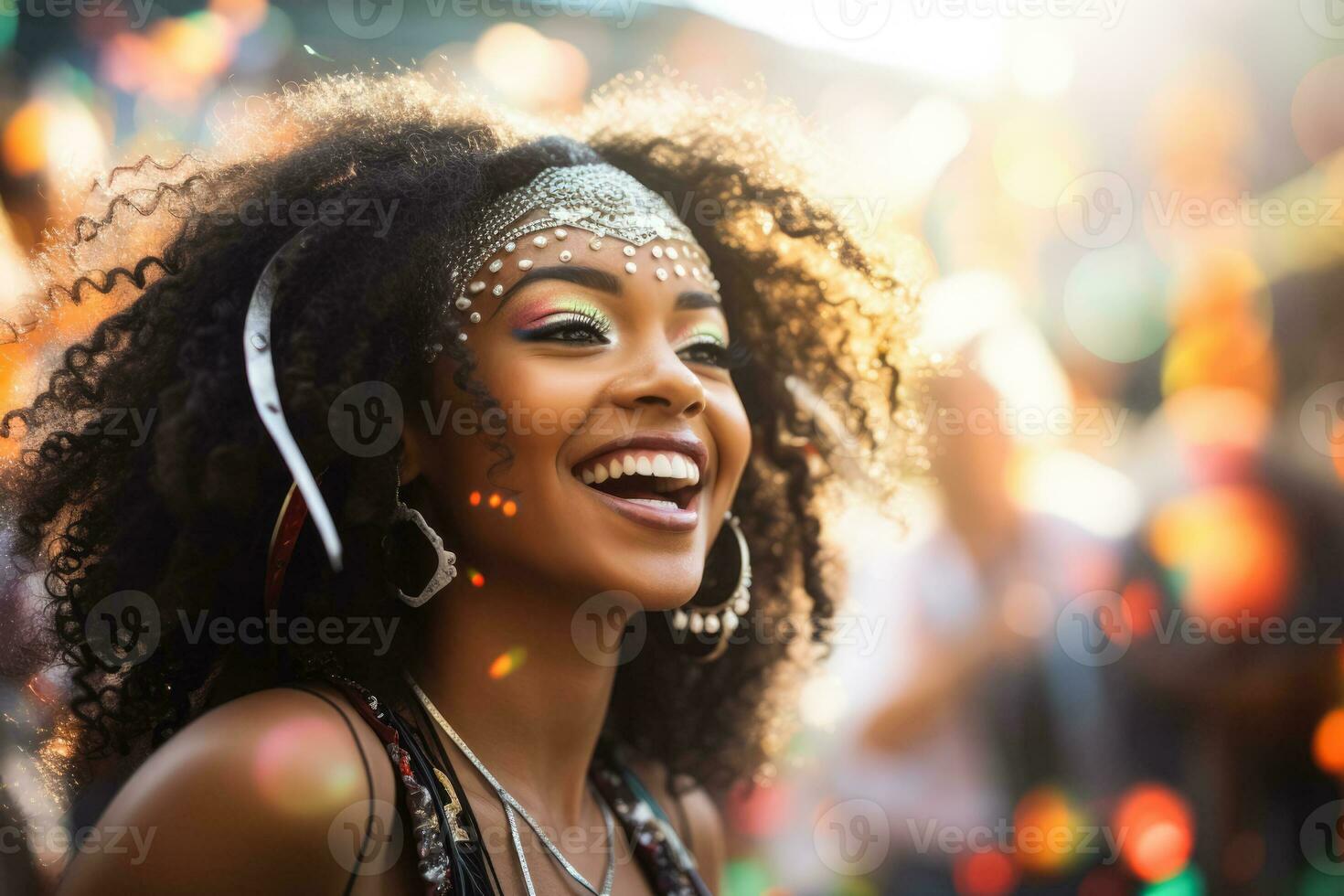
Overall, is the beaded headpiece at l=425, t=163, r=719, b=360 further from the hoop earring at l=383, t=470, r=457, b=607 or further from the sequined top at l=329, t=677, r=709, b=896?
the sequined top at l=329, t=677, r=709, b=896

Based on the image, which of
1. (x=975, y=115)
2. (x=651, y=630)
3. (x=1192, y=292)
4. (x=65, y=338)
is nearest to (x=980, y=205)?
(x=975, y=115)

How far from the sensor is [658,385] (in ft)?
5.86

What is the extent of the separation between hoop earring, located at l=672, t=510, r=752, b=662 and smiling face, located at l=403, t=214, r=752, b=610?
388 millimetres

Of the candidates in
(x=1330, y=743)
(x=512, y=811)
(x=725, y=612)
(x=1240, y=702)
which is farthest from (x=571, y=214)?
(x=1330, y=743)

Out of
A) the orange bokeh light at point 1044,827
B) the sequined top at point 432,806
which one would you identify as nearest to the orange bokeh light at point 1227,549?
the orange bokeh light at point 1044,827

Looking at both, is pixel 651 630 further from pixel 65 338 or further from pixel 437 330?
pixel 65 338

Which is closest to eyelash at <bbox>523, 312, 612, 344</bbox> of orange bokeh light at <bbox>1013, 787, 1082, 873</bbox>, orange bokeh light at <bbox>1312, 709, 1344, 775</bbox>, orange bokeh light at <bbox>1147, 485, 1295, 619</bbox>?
orange bokeh light at <bbox>1013, 787, 1082, 873</bbox>

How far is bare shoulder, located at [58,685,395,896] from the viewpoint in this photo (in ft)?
4.45

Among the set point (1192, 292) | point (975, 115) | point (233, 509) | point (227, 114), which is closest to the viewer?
point (233, 509)

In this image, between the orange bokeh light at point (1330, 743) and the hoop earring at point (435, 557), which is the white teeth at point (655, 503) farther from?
the orange bokeh light at point (1330, 743)

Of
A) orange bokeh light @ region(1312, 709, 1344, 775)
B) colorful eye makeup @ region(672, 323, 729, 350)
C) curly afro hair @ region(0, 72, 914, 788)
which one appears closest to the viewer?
curly afro hair @ region(0, 72, 914, 788)

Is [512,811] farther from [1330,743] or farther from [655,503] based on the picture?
[1330,743]

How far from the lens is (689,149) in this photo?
243 centimetres

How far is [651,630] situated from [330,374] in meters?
1.11
